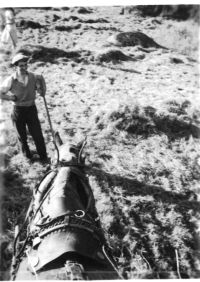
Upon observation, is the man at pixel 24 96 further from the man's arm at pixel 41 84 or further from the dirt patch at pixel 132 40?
the dirt patch at pixel 132 40

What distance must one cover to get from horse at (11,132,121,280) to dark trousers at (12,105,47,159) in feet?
4.74

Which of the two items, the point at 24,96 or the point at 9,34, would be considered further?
the point at 9,34

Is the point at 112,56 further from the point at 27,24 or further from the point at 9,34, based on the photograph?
the point at 9,34

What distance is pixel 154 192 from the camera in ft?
14.0

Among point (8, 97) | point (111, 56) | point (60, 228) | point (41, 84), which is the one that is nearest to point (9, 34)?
point (111, 56)

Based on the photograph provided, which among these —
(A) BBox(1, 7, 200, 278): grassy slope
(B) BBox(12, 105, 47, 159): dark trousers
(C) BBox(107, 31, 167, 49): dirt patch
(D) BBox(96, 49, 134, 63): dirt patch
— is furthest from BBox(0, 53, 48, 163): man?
(C) BBox(107, 31, 167, 49): dirt patch

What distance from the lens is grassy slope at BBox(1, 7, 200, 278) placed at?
12.0 ft

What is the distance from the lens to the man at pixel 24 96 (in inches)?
147

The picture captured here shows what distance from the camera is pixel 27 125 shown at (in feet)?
14.1

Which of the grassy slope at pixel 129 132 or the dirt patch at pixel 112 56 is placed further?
the dirt patch at pixel 112 56

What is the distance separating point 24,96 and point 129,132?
1741mm

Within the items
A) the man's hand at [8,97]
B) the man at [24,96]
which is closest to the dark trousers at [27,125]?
the man at [24,96]

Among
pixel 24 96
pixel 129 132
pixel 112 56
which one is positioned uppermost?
pixel 24 96

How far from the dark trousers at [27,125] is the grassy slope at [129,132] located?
18 centimetres
